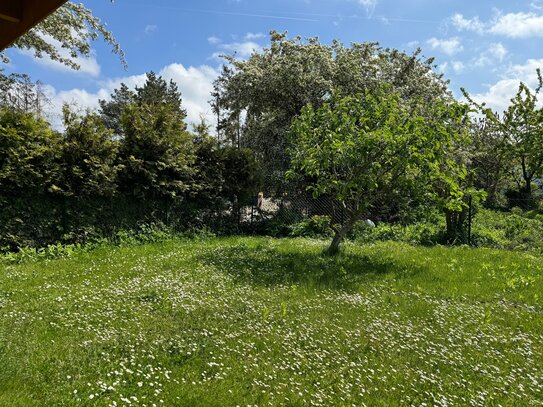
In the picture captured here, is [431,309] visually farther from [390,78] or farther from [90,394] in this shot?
[390,78]

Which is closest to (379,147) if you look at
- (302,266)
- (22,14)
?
(302,266)

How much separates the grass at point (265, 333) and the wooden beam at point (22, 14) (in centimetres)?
300

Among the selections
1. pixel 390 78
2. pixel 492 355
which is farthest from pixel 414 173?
pixel 390 78

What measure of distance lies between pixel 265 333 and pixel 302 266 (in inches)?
139

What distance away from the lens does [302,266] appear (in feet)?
27.7

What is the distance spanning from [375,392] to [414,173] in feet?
21.6

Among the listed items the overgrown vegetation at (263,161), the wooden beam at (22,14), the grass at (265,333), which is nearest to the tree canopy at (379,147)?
the overgrown vegetation at (263,161)

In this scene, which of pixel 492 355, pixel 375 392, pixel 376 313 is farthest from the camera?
pixel 376 313

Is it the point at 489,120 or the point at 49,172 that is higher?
the point at 489,120

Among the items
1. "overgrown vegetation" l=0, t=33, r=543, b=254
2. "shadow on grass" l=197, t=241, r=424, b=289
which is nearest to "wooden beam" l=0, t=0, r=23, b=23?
"shadow on grass" l=197, t=241, r=424, b=289

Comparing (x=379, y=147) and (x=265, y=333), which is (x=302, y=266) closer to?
(x=379, y=147)

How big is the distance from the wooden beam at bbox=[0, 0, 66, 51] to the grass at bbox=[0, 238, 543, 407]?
3.00 m

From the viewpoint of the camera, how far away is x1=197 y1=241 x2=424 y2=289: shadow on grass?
7.50m

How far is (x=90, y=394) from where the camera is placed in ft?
11.1
